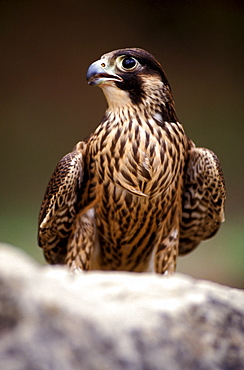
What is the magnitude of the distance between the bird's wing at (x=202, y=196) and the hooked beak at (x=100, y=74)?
0.63 m

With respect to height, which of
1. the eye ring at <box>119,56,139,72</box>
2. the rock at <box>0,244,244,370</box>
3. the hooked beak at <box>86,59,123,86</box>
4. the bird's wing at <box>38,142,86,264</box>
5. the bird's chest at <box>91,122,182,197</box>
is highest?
the eye ring at <box>119,56,139,72</box>

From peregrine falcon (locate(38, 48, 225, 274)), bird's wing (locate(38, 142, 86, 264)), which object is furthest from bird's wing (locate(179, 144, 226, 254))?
bird's wing (locate(38, 142, 86, 264))

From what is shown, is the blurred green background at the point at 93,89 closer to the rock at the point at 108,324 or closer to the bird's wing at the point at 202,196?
the bird's wing at the point at 202,196

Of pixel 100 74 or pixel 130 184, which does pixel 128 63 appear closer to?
pixel 100 74

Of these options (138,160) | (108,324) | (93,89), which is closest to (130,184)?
(138,160)

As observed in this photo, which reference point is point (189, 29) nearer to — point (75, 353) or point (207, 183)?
point (207, 183)

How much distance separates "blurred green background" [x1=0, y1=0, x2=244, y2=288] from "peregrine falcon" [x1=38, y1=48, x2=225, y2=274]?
6.87 ft

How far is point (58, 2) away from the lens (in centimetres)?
468

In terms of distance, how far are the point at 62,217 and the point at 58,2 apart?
2942 millimetres

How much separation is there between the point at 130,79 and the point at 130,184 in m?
0.47

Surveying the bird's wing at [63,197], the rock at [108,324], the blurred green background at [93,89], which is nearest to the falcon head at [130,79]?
the bird's wing at [63,197]

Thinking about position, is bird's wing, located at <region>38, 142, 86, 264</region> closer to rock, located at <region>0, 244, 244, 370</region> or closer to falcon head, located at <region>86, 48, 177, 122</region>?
falcon head, located at <region>86, 48, 177, 122</region>

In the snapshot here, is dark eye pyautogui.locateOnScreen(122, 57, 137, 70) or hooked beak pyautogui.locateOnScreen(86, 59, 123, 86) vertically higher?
dark eye pyautogui.locateOnScreen(122, 57, 137, 70)

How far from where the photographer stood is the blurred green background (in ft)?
15.4
